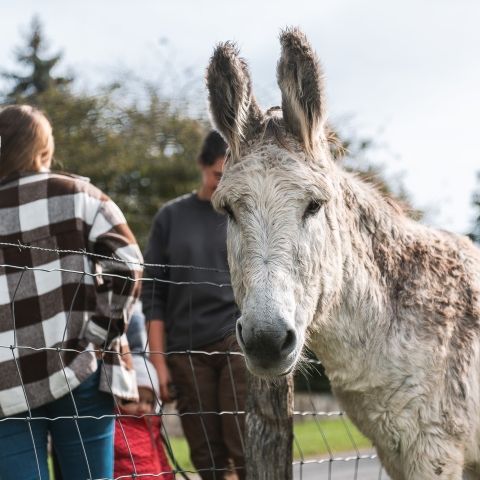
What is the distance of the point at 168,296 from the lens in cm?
516

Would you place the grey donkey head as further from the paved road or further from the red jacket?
the paved road

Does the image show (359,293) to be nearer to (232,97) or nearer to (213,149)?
(232,97)

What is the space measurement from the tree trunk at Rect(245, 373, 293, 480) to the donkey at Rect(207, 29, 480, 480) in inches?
10.4

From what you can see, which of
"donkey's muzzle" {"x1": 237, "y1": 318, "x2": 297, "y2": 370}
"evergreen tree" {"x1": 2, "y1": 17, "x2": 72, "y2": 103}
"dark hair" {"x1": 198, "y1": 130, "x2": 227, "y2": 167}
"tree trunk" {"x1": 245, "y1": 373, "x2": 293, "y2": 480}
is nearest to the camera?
"donkey's muzzle" {"x1": 237, "y1": 318, "x2": 297, "y2": 370}

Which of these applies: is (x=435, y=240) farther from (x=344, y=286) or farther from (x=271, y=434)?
(x=271, y=434)

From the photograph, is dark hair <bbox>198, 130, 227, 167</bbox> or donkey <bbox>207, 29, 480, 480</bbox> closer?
donkey <bbox>207, 29, 480, 480</bbox>

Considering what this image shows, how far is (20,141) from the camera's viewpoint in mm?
3768

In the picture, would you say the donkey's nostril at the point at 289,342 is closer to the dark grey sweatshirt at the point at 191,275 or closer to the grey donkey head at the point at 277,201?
the grey donkey head at the point at 277,201

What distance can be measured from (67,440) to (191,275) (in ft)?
5.13

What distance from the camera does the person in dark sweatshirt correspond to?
189 inches

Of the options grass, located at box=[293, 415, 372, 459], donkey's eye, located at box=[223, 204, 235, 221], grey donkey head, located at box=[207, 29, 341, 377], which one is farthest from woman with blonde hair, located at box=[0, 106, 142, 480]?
grass, located at box=[293, 415, 372, 459]

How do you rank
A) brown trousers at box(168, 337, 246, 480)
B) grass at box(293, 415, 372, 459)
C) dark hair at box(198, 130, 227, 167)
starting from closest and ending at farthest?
1. brown trousers at box(168, 337, 246, 480)
2. dark hair at box(198, 130, 227, 167)
3. grass at box(293, 415, 372, 459)

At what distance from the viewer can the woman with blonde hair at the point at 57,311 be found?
3531 mm

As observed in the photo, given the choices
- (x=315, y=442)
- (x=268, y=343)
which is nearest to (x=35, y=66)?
(x=315, y=442)
